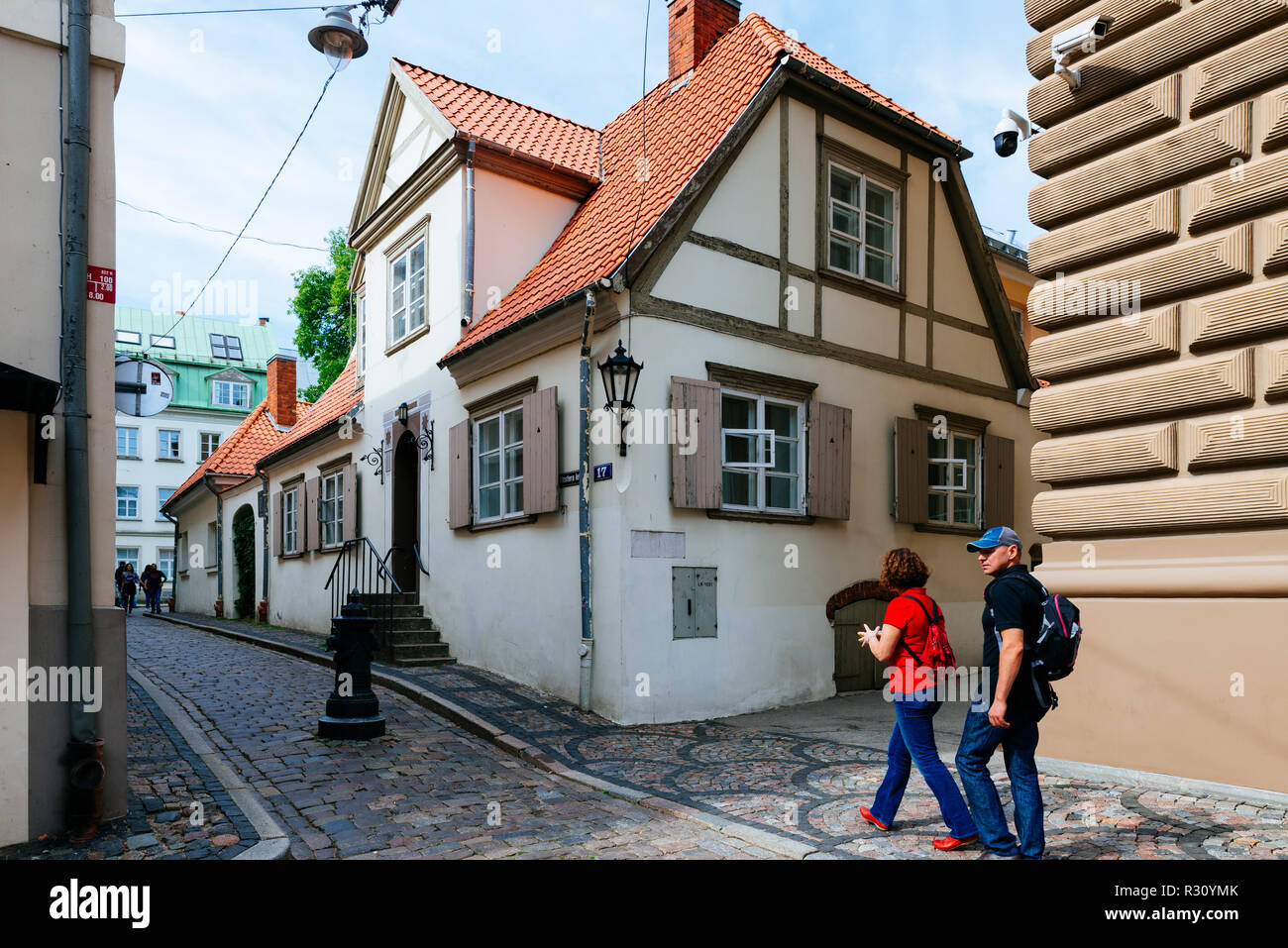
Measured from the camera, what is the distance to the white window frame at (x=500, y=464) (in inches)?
454

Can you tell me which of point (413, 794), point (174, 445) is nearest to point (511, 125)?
point (413, 794)

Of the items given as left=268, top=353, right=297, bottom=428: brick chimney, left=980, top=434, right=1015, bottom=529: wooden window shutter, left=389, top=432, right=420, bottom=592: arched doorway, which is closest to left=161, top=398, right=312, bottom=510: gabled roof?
left=268, top=353, right=297, bottom=428: brick chimney

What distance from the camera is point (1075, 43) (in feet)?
24.9

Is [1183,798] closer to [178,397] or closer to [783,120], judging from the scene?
[783,120]

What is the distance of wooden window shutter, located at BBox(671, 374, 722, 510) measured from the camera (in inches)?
386

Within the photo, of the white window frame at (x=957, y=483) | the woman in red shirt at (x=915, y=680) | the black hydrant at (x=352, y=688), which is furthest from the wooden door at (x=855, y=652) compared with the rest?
the woman in red shirt at (x=915, y=680)

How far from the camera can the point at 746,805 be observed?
21.3ft

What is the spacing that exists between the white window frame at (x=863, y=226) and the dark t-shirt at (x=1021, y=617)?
7413 millimetres

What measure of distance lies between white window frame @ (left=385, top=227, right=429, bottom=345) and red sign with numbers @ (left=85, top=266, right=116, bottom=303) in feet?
24.6

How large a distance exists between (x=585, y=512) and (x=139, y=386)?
14.2 feet

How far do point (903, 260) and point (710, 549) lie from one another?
5.10m

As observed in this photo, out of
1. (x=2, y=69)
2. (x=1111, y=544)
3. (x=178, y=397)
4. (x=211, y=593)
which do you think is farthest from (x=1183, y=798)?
(x=178, y=397)

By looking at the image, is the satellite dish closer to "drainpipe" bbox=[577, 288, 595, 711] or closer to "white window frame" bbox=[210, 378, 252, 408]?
"drainpipe" bbox=[577, 288, 595, 711]

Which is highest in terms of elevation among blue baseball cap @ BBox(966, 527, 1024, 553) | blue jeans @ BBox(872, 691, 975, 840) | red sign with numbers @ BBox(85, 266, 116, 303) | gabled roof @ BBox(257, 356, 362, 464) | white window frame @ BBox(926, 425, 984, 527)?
gabled roof @ BBox(257, 356, 362, 464)
